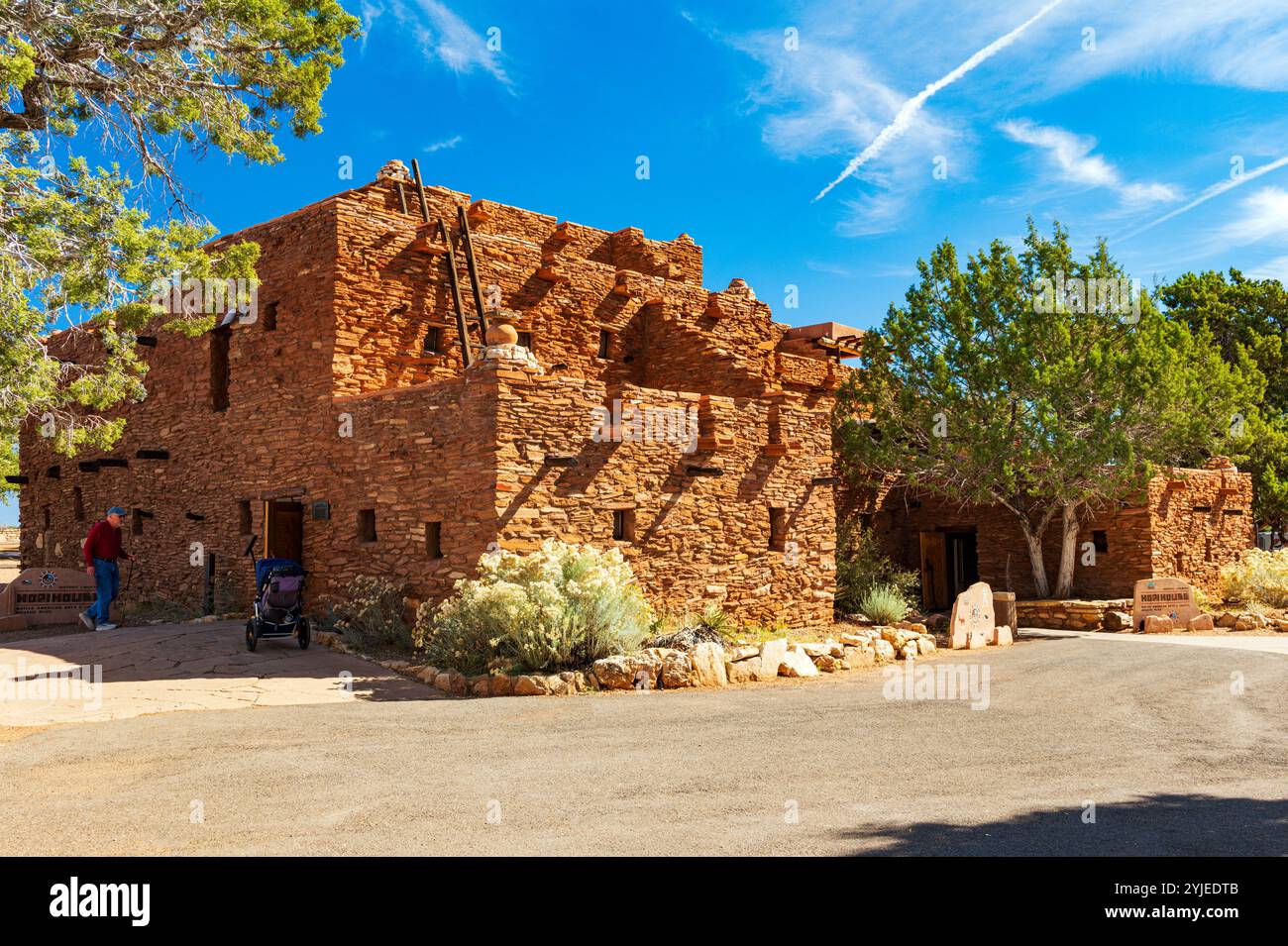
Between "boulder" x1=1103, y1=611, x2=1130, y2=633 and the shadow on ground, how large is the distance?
13899mm

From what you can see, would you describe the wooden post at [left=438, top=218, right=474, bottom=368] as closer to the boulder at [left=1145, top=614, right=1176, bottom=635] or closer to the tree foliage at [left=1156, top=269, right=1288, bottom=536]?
the boulder at [left=1145, top=614, right=1176, bottom=635]

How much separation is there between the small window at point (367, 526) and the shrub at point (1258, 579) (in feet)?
64.1

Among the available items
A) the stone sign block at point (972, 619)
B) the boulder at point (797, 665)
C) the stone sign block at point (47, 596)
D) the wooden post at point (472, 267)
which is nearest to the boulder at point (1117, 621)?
the stone sign block at point (972, 619)

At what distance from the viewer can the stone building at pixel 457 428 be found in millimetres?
12844

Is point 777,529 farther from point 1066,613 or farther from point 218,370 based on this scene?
point 218,370

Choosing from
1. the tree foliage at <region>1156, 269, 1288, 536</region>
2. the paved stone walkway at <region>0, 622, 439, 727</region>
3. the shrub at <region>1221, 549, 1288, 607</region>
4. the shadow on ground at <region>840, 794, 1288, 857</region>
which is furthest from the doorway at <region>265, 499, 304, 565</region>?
the tree foliage at <region>1156, 269, 1288, 536</region>

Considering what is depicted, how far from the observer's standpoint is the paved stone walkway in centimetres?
934

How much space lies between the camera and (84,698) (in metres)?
9.58

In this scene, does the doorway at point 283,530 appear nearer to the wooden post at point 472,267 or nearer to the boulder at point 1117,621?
the wooden post at point 472,267

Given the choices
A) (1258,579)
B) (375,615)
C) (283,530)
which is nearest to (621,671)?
(375,615)

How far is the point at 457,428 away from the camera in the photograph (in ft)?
41.7

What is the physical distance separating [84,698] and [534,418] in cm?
636

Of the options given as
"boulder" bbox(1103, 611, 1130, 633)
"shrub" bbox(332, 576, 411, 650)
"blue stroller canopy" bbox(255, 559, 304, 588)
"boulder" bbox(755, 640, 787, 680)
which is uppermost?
"blue stroller canopy" bbox(255, 559, 304, 588)

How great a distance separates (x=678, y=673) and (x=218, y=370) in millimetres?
11427
